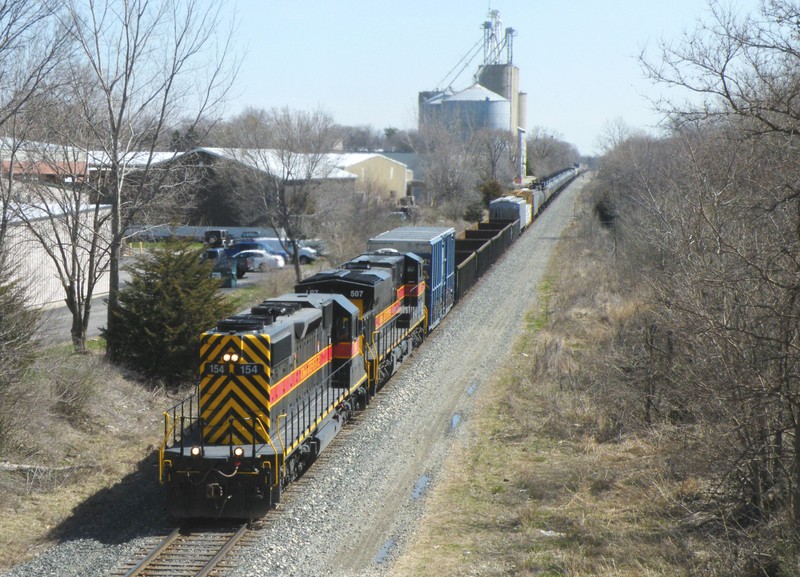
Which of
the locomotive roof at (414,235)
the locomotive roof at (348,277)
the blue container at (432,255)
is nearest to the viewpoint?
the locomotive roof at (348,277)

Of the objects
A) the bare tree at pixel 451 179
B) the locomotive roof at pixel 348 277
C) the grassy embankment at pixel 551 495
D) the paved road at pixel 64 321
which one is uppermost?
the bare tree at pixel 451 179

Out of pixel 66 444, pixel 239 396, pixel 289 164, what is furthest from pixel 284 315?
pixel 289 164

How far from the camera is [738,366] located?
35.3ft

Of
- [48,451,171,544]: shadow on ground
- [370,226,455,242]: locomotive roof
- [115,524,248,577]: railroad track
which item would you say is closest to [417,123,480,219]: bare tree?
[370,226,455,242]: locomotive roof

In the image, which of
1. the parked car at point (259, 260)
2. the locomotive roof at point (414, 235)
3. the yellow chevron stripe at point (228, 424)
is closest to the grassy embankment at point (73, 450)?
the yellow chevron stripe at point (228, 424)

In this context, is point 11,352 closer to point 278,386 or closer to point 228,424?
point 228,424

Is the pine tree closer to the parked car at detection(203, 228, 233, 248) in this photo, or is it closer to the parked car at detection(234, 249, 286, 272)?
the parked car at detection(234, 249, 286, 272)

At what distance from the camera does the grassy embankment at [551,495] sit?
35.4 ft

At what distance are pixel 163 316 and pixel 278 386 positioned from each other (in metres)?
7.71

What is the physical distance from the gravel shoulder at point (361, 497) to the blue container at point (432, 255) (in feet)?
6.90

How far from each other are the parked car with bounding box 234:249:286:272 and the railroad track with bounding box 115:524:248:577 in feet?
106

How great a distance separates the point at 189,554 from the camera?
1101 cm

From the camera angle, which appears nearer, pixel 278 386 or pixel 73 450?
pixel 278 386

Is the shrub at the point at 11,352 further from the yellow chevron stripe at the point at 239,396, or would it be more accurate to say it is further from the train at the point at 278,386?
the yellow chevron stripe at the point at 239,396
